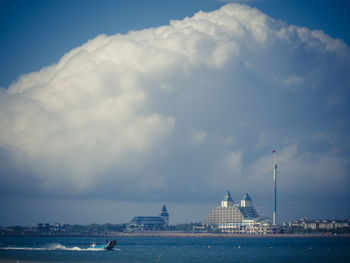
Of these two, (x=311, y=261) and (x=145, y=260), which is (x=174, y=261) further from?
(x=311, y=261)

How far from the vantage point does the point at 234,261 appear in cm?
12825

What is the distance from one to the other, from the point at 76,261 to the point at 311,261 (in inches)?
2217

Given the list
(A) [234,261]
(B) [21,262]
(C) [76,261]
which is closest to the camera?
(B) [21,262]

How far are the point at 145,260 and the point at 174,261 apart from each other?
23.4ft

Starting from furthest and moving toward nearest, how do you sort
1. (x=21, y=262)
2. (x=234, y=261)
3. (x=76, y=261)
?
(x=234, y=261), (x=76, y=261), (x=21, y=262)

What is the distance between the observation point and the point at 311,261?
130m

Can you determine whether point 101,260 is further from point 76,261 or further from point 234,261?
point 234,261

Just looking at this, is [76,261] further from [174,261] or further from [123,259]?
[174,261]

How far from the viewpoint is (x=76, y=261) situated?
120 meters

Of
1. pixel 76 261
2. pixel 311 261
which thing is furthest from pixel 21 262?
pixel 311 261

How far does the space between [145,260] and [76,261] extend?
16961mm

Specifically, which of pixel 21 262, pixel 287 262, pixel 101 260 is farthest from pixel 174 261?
pixel 21 262

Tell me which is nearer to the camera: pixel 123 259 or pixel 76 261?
pixel 76 261

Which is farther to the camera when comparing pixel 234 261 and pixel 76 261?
pixel 234 261
